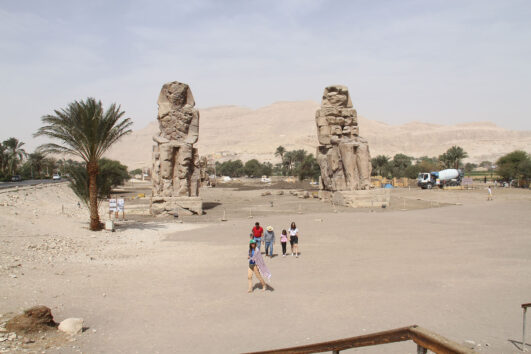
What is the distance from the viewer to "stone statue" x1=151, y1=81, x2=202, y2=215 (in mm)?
21812

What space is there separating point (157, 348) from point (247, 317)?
5.55 ft

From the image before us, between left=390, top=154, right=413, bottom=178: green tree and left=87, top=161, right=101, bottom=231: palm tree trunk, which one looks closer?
left=87, top=161, right=101, bottom=231: palm tree trunk

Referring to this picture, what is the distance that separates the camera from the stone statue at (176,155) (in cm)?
2181

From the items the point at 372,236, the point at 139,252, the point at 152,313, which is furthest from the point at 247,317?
the point at 372,236

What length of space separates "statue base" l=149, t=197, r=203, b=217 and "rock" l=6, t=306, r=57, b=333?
51.2ft

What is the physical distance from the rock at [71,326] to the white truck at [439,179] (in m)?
40.4

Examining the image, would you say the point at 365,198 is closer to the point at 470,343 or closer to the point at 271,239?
the point at 271,239

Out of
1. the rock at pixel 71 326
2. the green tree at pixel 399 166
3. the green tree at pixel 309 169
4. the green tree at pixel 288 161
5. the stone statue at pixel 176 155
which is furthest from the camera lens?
the green tree at pixel 288 161

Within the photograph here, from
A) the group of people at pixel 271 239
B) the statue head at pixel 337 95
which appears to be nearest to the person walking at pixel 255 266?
the group of people at pixel 271 239

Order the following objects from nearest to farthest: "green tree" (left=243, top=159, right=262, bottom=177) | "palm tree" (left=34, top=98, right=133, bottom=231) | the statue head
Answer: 1. "palm tree" (left=34, top=98, right=133, bottom=231)
2. the statue head
3. "green tree" (left=243, top=159, right=262, bottom=177)

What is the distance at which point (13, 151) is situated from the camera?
179 ft

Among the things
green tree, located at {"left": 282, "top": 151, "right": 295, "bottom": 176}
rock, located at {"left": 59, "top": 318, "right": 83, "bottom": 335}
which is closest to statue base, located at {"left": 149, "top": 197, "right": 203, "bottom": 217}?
rock, located at {"left": 59, "top": 318, "right": 83, "bottom": 335}

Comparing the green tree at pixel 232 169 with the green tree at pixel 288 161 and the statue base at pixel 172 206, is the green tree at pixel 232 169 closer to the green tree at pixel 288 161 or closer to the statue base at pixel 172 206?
the green tree at pixel 288 161

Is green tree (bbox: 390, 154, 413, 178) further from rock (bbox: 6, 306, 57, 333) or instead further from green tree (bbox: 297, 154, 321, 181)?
rock (bbox: 6, 306, 57, 333)
